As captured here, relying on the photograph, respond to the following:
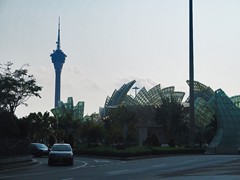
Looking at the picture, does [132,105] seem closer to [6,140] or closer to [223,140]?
[223,140]

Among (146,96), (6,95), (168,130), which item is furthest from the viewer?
(146,96)

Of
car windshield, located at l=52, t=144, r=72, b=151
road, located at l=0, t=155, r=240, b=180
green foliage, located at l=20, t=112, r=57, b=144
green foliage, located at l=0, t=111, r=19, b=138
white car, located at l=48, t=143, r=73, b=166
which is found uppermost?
green foliage, located at l=20, t=112, r=57, b=144

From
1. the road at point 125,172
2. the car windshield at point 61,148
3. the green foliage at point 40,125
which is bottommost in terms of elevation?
the road at point 125,172

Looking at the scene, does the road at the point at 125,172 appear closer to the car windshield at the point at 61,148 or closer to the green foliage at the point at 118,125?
the car windshield at the point at 61,148

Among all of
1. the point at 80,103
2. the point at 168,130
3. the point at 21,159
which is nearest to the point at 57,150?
the point at 21,159

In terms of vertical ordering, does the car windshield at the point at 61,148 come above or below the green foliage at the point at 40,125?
below

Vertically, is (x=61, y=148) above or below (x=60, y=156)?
above

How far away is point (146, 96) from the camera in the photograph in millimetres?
131250

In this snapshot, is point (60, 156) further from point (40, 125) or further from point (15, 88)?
point (40, 125)

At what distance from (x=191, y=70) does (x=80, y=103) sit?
281 feet

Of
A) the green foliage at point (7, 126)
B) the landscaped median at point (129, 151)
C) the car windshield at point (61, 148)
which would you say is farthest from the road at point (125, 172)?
the landscaped median at point (129, 151)

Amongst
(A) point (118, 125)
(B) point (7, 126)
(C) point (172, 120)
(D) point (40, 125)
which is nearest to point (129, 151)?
(B) point (7, 126)

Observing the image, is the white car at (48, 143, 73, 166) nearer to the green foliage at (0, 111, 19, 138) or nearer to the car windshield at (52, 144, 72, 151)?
the car windshield at (52, 144, 72, 151)

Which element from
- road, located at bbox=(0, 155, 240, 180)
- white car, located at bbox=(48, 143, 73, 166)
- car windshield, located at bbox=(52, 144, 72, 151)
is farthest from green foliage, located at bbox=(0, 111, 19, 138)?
road, located at bbox=(0, 155, 240, 180)
